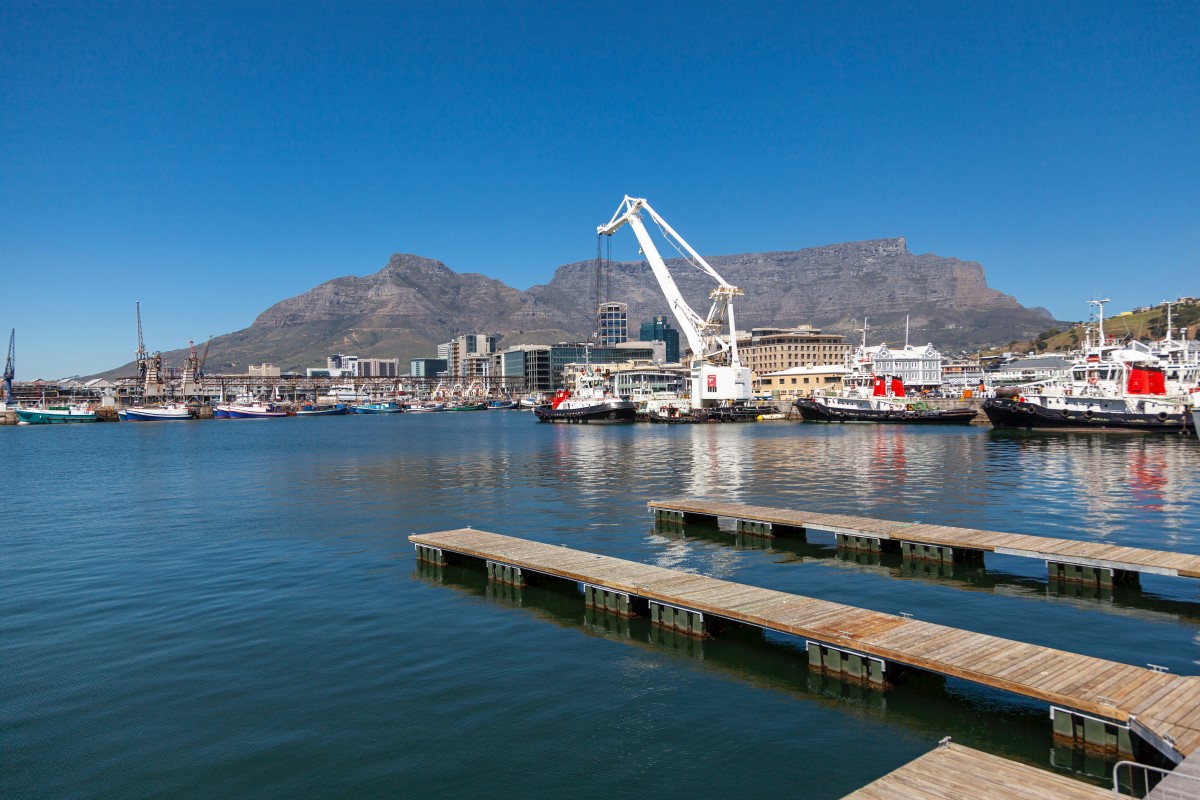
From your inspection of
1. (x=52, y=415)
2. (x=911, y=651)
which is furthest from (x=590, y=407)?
(x=52, y=415)

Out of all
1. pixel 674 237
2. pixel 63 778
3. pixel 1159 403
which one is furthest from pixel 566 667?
pixel 674 237

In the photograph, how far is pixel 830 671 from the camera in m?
15.3

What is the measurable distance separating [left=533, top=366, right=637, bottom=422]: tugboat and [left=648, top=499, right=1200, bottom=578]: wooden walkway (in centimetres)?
9915

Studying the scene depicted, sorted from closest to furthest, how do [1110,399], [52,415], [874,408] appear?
[1110,399] < [874,408] < [52,415]

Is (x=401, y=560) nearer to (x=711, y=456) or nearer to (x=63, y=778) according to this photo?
(x=63, y=778)

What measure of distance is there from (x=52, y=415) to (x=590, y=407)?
142m

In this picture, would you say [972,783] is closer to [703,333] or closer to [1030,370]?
[703,333]

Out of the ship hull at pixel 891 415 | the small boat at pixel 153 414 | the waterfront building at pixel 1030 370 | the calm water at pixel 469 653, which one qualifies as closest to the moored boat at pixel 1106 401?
the ship hull at pixel 891 415

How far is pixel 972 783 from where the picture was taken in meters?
9.59

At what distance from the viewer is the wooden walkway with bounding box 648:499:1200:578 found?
21016 mm

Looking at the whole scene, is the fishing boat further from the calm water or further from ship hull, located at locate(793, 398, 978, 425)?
the calm water

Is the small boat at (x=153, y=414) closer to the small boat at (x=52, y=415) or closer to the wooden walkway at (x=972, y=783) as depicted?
the small boat at (x=52, y=415)

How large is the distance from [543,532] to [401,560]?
254 inches

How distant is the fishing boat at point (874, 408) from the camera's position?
371ft
